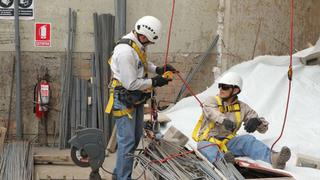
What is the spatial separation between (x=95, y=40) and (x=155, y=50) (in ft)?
2.92

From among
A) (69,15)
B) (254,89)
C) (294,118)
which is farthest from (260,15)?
(69,15)

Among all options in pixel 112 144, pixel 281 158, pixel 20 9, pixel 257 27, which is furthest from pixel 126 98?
pixel 257 27

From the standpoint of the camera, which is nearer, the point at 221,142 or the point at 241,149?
the point at 221,142

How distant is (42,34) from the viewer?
7434mm

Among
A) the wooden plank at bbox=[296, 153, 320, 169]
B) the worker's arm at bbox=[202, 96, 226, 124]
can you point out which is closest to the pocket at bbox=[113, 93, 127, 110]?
the worker's arm at bbox=[202, 96, 226, 124]

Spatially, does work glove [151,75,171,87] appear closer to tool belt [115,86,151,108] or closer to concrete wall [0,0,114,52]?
tool belt [115,86,151,108]

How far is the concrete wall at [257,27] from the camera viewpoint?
7488 millimetres

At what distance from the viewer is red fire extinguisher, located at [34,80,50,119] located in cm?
737

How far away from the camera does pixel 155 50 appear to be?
773cm

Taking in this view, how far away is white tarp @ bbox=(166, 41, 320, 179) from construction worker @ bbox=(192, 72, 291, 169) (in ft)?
1.20

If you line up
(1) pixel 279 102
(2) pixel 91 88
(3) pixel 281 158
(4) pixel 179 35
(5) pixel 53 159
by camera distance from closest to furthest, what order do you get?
1. (3) pixel 281 158
2. (1) pixel 279 102
3. (5) pixel 53 159
4. (2) pixel 91 88
5. (4) pixel 179 35

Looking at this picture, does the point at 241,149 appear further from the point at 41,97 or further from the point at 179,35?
the point at 41,97

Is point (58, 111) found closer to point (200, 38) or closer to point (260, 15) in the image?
point (200, 38)

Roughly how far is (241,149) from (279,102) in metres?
1.44
